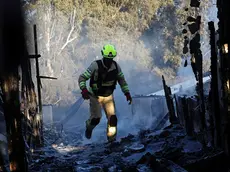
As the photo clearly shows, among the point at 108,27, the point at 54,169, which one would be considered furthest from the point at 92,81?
the point at 108,27

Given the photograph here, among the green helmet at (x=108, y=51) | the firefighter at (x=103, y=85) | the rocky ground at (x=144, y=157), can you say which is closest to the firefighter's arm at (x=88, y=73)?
the firefighter at (x=103, y=85)

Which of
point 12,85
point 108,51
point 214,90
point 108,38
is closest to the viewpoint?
point 12,85

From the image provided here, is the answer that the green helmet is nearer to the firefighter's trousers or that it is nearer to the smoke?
the firefighter's trousers

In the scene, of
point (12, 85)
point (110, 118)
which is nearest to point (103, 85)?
point (110, 118)

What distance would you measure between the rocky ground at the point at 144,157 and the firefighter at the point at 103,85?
60cm

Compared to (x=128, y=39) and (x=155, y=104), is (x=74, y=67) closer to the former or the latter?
(x=128, y=39)

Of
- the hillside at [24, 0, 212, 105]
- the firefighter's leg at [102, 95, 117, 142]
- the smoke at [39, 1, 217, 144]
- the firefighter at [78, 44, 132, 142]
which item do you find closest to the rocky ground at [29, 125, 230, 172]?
the firefighter's leg at [102, 95, 117, 142]

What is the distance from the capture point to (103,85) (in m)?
6.98

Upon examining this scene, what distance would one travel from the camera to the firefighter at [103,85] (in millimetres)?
6754

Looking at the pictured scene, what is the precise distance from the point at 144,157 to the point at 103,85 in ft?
8.55

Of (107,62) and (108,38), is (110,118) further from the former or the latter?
(108,38)

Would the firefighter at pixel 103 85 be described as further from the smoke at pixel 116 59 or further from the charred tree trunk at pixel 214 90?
the smoke at pixel 116 59

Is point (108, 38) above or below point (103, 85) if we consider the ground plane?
above

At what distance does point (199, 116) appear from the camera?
541 centimetres
